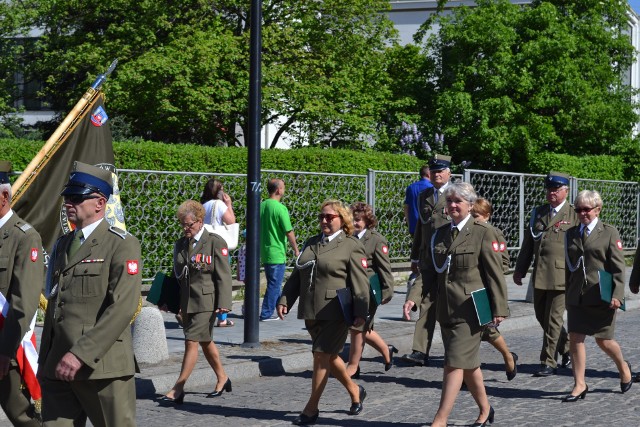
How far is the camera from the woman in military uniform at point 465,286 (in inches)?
290

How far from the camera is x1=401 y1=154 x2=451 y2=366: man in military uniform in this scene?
1054 centimetres

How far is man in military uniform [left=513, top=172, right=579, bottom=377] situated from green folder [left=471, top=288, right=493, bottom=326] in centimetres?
293

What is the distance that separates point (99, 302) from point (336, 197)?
485 inches

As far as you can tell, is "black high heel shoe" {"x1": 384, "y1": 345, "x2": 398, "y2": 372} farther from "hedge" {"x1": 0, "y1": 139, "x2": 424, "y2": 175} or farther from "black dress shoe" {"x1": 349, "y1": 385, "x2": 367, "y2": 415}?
"hedge" {"x1": 0, "y1": 139, "x2": 424, "y2": 175}

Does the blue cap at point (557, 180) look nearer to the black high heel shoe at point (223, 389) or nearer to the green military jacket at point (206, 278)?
the green military jacket at point (206, 278)

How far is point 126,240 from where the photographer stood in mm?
5340

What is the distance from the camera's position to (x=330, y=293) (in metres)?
8.10

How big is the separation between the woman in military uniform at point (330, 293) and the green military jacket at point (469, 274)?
2.28 ft

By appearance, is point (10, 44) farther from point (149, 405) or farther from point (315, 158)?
point (149, 405)

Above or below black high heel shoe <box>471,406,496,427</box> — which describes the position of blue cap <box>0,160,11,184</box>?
above

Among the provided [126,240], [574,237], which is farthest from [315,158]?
[126,240]

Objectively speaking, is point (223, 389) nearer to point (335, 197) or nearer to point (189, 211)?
point (189, 211)

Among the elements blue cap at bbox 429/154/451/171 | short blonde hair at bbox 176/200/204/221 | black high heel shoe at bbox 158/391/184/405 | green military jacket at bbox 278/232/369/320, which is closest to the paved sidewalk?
black high heel shoe at bbox 158/391/184/405

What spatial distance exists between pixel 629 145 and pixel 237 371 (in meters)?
19.6
